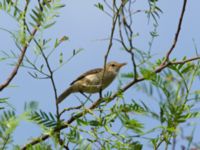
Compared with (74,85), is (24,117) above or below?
above

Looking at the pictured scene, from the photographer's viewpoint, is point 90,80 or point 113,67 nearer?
point 90,80

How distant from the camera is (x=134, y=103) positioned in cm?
208

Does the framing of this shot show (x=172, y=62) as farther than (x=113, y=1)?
No

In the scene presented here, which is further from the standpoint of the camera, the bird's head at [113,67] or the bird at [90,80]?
the bird's head at [113,67]

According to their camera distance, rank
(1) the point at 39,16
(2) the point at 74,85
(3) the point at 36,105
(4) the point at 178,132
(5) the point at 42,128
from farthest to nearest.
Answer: (2) the point at 74,85, (1) the point at 39,16, (5) the point at 42,128, (4) the point at 178,132, (3) the point at 36,105

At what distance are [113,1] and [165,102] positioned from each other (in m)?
0.76

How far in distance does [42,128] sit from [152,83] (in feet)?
1.59

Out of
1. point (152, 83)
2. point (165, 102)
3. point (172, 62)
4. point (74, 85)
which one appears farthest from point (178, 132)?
point (74, 85)

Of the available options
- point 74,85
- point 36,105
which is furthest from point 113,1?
point 74,85

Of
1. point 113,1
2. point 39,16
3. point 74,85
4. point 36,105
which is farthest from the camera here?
point 74,85

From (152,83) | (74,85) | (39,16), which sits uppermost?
(39,16)

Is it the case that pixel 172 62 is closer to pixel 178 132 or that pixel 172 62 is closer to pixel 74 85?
pixel 178 132

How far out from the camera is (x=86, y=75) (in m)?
6.49

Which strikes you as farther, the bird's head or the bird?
the bird's head
